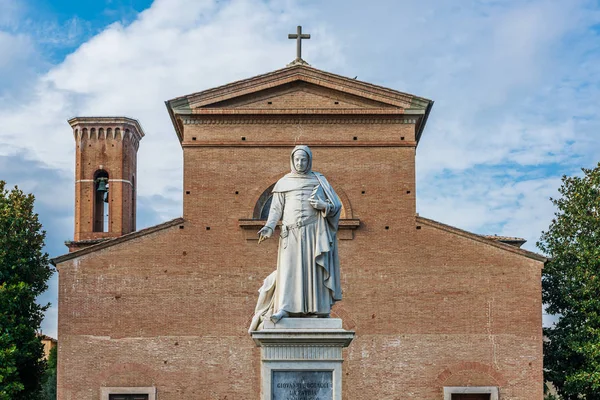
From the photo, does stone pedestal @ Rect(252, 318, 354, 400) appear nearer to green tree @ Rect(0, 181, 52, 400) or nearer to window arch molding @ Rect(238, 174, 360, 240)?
window arch molding @ Rect(238, 174, 360, 240)

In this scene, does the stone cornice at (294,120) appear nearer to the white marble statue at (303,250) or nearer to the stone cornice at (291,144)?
the stone cornice at (291,144)

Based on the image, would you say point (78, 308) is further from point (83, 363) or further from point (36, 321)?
point (36, 321)

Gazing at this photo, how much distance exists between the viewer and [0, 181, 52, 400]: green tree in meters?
27.3

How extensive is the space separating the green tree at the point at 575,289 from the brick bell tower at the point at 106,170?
1793 centimetres

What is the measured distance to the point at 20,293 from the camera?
27.9 m

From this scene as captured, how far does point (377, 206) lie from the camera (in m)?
26.8

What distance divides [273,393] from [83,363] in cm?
1643

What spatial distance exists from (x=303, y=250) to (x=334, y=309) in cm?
1513

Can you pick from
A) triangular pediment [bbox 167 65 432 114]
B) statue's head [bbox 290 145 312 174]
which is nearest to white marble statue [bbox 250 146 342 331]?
statue's head [bbox 290 145 312 174]

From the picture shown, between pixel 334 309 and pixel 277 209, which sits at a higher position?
pixel 277 209

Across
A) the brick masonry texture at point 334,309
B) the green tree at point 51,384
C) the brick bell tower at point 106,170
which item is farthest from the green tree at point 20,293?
the green tree at point 51,384

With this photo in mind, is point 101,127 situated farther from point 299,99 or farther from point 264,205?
point 264,205

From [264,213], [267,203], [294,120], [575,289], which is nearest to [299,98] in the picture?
[294,120]

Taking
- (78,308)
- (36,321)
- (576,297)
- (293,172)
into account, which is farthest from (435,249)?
(293,172)
